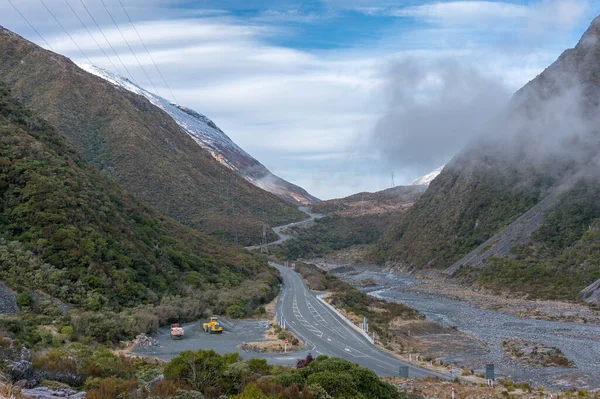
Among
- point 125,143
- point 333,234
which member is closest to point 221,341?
point 125,143

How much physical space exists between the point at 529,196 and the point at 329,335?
52839mm

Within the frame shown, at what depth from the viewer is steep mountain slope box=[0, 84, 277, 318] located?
29.6 m

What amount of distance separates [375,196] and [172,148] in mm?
86260

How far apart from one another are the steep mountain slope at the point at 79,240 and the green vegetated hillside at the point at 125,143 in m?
34.1

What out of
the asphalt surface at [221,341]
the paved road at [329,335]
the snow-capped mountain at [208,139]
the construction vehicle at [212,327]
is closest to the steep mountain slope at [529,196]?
the paved road at [329,335]

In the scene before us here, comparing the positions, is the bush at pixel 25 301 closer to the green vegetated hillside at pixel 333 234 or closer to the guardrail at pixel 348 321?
the guardrail at pixel 348 321

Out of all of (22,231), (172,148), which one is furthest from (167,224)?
(172,148)

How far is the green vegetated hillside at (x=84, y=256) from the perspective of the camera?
27312 mm

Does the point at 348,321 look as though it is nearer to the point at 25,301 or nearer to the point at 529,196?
the point at 25,301

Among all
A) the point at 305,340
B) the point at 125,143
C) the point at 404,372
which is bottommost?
the point at 404,372

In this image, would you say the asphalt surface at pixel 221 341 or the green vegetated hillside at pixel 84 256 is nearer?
the asphalt surface at pixel 221 341

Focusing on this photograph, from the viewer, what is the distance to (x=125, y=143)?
88.9m

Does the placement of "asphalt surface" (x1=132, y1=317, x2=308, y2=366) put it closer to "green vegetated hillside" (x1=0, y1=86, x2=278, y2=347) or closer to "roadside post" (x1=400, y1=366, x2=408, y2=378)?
"green vegetated hillside" (x1=0, y1=86, x2=278, y2=347)

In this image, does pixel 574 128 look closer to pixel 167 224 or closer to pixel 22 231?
pixel 167 224
